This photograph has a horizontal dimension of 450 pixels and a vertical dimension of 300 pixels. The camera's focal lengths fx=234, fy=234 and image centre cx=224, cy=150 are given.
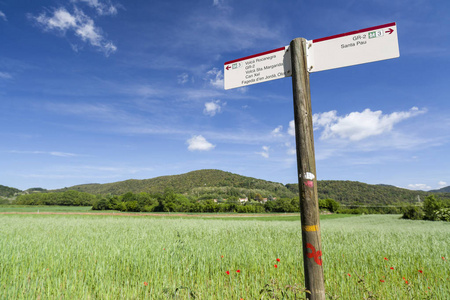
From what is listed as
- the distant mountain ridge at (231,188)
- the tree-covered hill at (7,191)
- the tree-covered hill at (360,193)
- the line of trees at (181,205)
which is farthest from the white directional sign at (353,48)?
the tree-covered hill at (7,191)

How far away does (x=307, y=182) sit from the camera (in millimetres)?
2383

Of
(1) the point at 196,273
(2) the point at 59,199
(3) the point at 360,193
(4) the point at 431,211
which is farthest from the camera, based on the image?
(3) the point at 360,193

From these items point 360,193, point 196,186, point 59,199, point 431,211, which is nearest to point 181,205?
point 196,186

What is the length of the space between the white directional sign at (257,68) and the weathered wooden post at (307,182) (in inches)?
7.3

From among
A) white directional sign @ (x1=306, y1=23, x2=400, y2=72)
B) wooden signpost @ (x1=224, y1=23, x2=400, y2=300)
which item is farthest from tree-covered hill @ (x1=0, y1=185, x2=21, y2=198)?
white directional sign @ (x1=306, y1=23, x2=400, y2=72)

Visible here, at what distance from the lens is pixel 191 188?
136 m

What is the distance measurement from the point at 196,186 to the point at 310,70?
13785 centimetres

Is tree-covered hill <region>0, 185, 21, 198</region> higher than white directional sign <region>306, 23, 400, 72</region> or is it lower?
higher

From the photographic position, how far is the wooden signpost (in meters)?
2.34

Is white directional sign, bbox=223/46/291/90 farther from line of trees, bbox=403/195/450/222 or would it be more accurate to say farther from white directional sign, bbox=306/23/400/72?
line of trees, bbox=403/195/450/222

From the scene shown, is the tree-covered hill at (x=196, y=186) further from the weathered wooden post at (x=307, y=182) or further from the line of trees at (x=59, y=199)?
the weathered wooden post at (x=307, y=182)

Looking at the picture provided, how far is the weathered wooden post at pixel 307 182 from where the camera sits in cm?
231

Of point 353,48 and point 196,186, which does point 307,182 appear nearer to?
point 353,48

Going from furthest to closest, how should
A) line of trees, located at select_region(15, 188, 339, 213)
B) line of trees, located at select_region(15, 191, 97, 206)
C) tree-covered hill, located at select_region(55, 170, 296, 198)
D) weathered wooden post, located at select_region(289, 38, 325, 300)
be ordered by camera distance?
1. tree-covered hill, located at select_region(55, 170, 296, 198)
2. line of trees, located at select_region(15, 191, 97, 206)
3. line of trees, located at select_region(15, 188, 339, 213)
4. weathered wooden post, located at select_region(289, 38, 325, 300)
